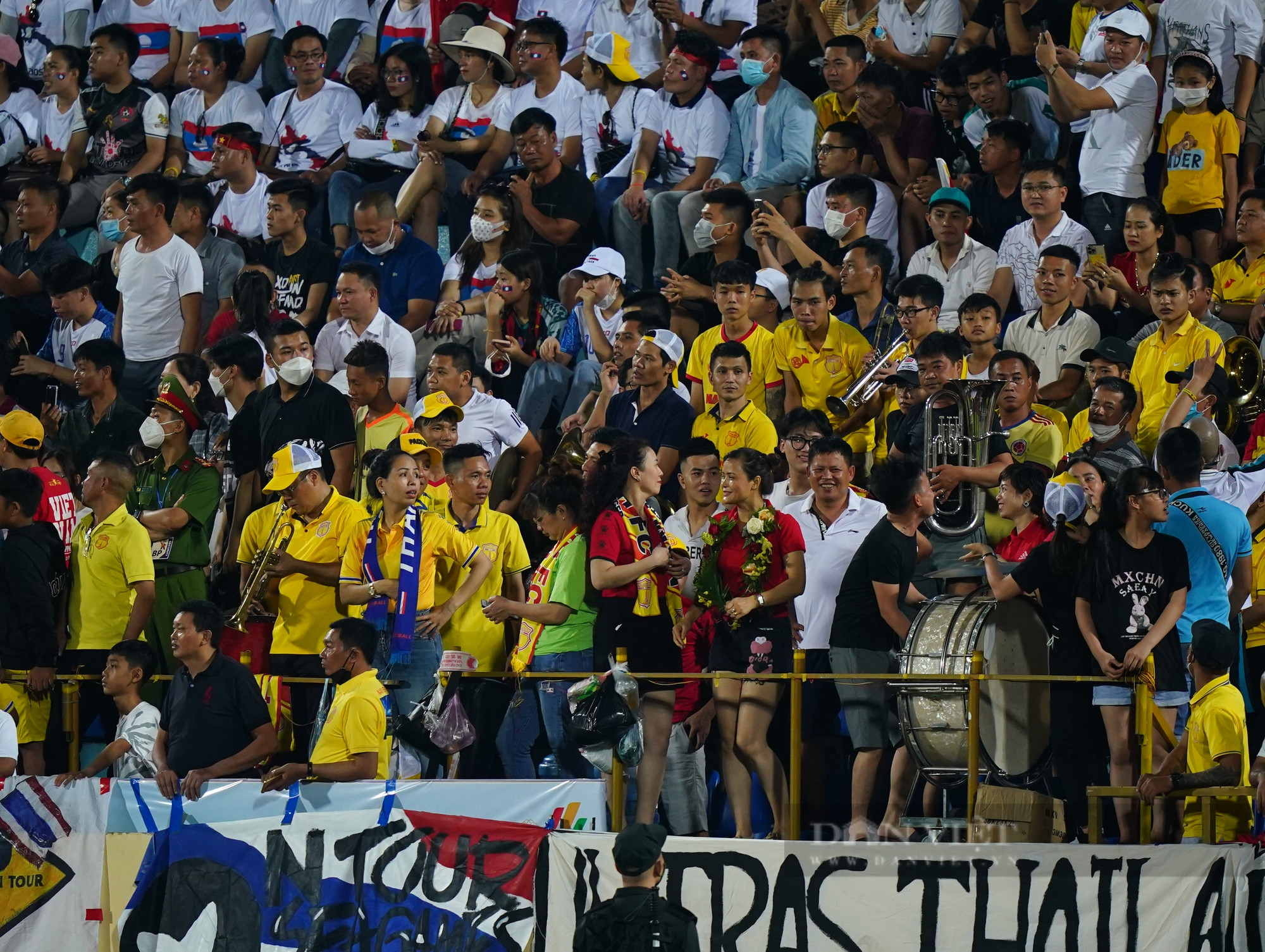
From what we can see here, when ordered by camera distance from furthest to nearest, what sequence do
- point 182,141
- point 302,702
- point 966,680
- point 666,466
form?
1. point 182,141
2. point 666,466
3. point 302,702
4. point 966,680

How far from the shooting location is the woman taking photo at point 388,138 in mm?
15898

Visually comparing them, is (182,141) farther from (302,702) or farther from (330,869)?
(330,869)

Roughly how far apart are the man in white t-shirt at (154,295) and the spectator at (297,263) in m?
0.65

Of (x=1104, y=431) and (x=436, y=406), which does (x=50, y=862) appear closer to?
(x=436, y=406)

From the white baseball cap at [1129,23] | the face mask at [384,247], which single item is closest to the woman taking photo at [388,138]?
the face mask at [384,247]

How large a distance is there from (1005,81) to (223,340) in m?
6.14

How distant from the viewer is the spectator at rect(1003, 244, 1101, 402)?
11820mm

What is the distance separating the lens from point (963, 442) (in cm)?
1050

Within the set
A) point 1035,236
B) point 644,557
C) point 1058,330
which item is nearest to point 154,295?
point 644,557

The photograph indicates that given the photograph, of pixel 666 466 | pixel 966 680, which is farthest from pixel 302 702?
pixel 966 680

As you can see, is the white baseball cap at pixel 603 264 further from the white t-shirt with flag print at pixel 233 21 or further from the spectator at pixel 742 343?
the white t-shirt with flag print at pixel 233 21

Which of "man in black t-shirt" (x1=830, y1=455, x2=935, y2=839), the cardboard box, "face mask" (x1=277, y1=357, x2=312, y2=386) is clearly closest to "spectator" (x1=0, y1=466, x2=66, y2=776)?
"face mask" (x1=277, y1=357, x2=312, y2=386)

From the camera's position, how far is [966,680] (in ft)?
27.8

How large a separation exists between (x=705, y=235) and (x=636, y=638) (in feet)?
16.1
